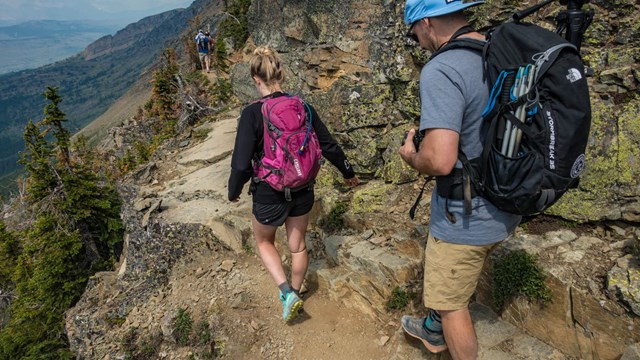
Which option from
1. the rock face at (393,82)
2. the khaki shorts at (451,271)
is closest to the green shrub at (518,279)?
the rock face at (393,82)

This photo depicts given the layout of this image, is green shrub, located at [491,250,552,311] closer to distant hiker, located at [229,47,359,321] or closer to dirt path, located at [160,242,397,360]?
dirt path, located at [160,242,397,360]

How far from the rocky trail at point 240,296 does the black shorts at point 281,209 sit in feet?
5.03

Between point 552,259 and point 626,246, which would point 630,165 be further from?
point 552,259

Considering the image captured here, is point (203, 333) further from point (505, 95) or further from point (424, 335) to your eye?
point (505, 95)

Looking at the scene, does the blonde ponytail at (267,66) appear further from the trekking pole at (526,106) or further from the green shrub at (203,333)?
the green shrub at (203,333)

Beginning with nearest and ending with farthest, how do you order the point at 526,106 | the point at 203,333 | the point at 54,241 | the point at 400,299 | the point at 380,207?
the point at 526,106
the point at 400,299
the point at 203,333
the point at 380,207
the point at 54,241

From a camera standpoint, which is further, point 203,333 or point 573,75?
point 203,333

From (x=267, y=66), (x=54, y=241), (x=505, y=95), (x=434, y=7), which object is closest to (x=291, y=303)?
(x=267, y=66)

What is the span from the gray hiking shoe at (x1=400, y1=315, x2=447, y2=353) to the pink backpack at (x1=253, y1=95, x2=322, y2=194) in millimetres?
1976

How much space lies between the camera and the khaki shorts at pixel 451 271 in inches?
125

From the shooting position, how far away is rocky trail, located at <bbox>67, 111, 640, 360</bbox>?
5.31 m

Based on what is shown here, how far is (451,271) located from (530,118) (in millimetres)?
1343

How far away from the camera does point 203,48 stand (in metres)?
24.6

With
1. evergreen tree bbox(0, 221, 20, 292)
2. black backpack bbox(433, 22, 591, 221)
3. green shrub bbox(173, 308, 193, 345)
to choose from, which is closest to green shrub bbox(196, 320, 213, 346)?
green shrub bbox(173, 308, 193, 345)
